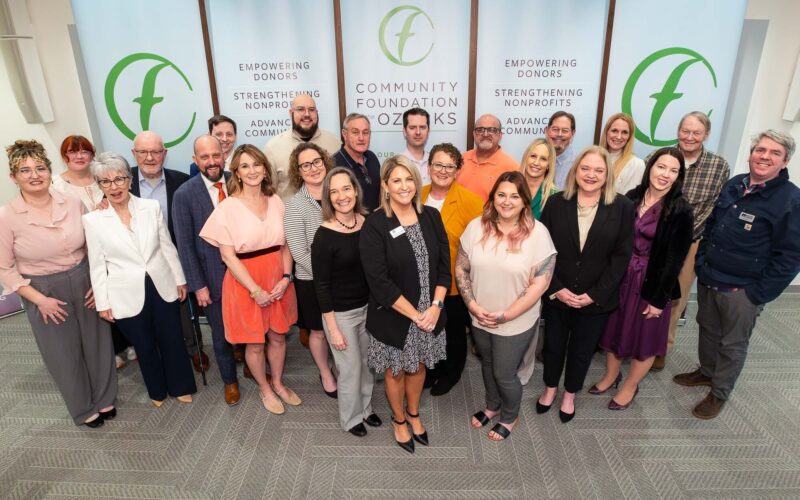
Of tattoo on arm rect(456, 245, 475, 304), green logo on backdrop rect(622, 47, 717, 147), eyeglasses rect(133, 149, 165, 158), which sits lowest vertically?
tattoo on arm rect(456, 245, 475, 304)

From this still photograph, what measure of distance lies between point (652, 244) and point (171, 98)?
13.7 feet

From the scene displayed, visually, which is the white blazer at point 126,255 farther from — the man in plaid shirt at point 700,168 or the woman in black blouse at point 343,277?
the man in plaid shirt at point 700,168

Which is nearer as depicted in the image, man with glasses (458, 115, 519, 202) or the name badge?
A: the name badge

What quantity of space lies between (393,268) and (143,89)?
3.46 m

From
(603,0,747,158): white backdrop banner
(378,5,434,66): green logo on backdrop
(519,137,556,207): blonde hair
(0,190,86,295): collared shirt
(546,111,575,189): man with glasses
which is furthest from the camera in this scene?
(378,5,434,66): green logo on backdrop

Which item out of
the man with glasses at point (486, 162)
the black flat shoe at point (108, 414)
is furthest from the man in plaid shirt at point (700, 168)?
the black flat shoe at point (108, 414)

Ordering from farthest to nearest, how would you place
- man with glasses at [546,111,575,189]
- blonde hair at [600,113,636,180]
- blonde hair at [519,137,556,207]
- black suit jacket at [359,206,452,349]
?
→ 1. man with glasses at [546,111,575,189]
2. blonde hair at [600,113,636,180]
3. blonde hair at [519,137,556,207]
4. black suit jacket at [359,206,452,349]

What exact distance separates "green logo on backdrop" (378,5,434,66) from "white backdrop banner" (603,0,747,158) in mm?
1740

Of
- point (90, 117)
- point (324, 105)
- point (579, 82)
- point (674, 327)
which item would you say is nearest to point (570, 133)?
point (579, 82)

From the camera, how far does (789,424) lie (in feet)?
8.93

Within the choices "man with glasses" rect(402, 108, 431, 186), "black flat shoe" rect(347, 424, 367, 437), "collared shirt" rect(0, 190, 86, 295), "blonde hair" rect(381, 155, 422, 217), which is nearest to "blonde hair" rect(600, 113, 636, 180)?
"man with glasses" rect(402, 108, 431, 186)

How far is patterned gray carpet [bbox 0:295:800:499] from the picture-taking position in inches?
91.6

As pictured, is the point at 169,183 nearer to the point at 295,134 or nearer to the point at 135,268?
the point at 135,268

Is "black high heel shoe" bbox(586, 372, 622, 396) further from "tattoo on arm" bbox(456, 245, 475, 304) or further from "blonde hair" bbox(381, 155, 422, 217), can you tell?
"blonde hair" bbox(381, 155, 422, 217)
